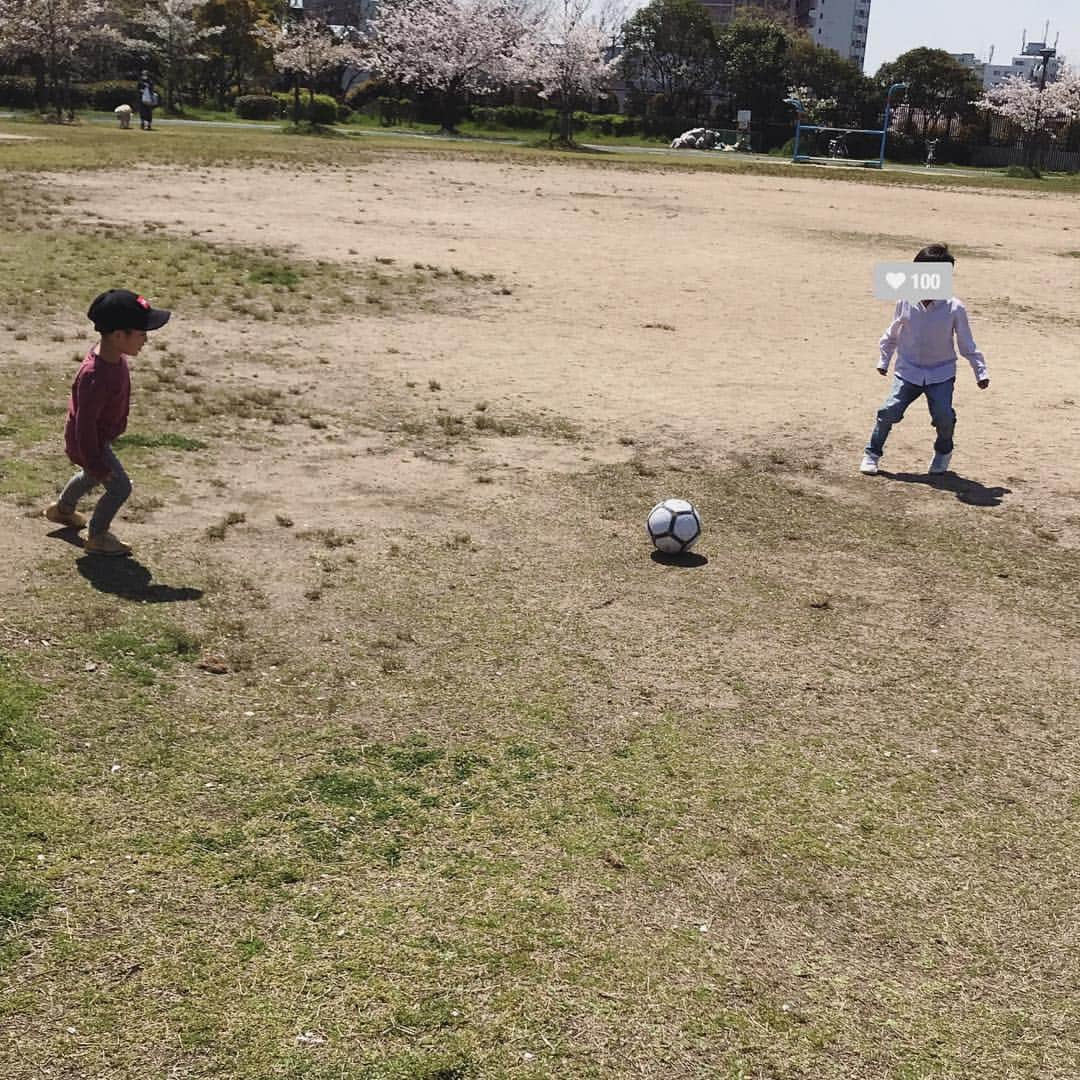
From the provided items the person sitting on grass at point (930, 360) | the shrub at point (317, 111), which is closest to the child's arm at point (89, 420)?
the person sitting on grass at point (930, 360)

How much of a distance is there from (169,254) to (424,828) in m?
13.5

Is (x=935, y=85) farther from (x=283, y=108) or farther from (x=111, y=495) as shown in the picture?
(x=111, y=495)

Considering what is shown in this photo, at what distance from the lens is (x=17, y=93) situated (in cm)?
5491

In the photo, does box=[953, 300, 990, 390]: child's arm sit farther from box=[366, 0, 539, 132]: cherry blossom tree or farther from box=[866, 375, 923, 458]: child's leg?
box=[366, 0, 539, 132]: cherry blossom tree

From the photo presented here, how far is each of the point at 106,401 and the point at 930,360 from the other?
18.4 feet

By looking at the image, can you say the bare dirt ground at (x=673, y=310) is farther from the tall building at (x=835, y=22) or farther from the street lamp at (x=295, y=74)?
the tall building at (x=835, y=22)

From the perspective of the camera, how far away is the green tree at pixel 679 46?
8412 centimetres

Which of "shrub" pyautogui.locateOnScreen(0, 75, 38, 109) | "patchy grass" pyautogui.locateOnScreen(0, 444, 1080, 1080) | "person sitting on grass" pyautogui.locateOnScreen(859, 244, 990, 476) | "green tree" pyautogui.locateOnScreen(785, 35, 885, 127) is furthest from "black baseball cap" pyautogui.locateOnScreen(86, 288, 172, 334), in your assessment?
"green tree" pyautogui.locateOnScreen(785, 35, 885, 127)

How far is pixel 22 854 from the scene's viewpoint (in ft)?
13.1

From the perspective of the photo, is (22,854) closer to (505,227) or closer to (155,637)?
(155,637)

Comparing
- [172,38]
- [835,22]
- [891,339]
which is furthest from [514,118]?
[835,22]

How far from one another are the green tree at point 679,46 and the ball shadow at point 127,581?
81889 mm

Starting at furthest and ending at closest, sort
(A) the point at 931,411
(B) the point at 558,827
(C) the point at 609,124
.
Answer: (C) the point at 609,124, (A) the point at 931,411, (B) the point at 558,827

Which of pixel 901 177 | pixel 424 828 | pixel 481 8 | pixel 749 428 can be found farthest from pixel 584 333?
pixel 481 8
